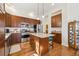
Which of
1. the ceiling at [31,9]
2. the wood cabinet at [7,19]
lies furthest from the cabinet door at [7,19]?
the ceiling at [31,9]

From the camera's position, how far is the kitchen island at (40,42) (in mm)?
2168

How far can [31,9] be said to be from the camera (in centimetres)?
213

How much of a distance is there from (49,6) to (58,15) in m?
0.31

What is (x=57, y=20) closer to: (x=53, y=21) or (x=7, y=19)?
(x=53, y=21)

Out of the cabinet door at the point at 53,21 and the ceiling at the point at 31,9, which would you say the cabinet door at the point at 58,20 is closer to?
the cabinet door at the point at 53,21

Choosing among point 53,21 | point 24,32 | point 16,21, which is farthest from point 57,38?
point 16,21

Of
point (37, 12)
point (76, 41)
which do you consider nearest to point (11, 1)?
point (37, 12)

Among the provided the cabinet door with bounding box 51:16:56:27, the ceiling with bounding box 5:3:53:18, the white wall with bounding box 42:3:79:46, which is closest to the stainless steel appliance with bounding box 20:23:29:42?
the ceiling with bounding box 5:3:53:18

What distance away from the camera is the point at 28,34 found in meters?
2.25

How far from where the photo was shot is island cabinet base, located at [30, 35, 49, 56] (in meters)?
2.16

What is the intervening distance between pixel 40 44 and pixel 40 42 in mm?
49

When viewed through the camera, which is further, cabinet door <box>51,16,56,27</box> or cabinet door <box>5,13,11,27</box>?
cabinet door <box>51,16,56,27</box>

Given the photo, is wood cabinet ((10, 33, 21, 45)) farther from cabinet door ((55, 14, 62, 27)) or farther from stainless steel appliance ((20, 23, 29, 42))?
cabinet door ((55, 14, 62, 27))

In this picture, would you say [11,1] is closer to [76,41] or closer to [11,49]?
[11,49]
